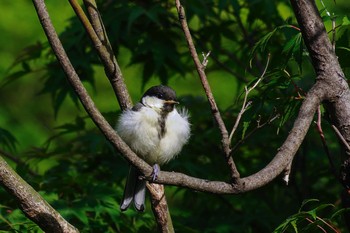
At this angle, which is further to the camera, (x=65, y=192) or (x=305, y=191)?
(x=305, y=191)

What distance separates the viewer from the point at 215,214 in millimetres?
4082

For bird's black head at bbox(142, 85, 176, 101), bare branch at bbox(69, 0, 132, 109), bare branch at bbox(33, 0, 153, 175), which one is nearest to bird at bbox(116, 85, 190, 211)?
bird's black head at bbox(142, 85, 176, 101)

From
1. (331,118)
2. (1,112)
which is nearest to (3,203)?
(331,118)

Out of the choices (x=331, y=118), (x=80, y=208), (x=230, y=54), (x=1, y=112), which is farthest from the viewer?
(x=1, y=112)

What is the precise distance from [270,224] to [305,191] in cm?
42

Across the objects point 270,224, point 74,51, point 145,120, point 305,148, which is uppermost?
point 74,51

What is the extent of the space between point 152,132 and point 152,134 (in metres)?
0.01

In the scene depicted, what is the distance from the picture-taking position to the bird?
3.50 m

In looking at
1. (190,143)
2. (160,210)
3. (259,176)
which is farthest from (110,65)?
(190,143)

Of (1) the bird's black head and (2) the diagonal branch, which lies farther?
(1) the bird's black head

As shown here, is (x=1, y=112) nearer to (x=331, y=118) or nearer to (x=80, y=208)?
(x=80, y=208)

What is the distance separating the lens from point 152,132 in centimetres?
355

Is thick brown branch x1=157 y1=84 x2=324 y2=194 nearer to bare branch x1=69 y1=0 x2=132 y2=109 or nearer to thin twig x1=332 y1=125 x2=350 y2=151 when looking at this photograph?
thin twig x1=332 y1=125 x2=350 y2=151

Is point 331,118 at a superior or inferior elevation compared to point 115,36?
inferior
